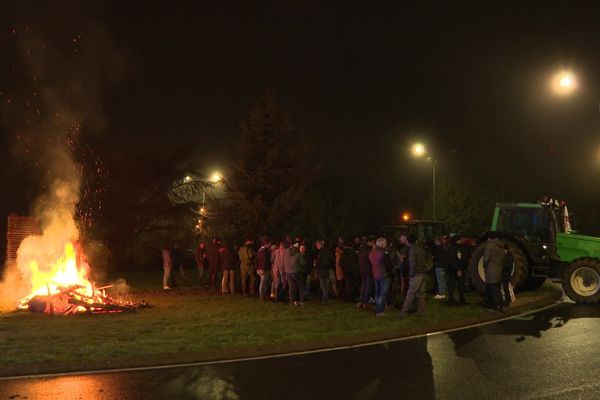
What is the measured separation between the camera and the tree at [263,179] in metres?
26.0

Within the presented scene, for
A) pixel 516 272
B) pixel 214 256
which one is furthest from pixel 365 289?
pixel 214 256

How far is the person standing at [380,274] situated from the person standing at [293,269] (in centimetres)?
264

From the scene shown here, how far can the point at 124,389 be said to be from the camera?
790 cm

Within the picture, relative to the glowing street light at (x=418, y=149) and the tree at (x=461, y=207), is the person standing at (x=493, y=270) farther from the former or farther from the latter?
the tree at (x=461, y=207)

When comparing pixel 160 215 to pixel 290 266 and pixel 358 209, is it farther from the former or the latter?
pixel 290 266

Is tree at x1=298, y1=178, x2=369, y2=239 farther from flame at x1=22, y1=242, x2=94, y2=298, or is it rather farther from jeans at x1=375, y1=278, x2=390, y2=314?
jeans at x1=375, y1=278, x2=390, y2=314

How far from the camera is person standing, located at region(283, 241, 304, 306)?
15.8 m

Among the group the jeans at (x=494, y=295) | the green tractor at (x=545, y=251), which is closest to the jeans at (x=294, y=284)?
the green tractor at (x=545, y=251)

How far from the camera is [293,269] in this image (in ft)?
51.9

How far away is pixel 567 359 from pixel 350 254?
798 cm

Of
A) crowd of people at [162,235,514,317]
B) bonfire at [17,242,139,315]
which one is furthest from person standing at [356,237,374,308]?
bonfire at [17,242,139,315]

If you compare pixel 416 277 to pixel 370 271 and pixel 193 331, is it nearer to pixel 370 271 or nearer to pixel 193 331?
pixel 370 271

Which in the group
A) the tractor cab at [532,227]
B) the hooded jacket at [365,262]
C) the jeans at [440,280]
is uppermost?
the tractor cab at [532,227]

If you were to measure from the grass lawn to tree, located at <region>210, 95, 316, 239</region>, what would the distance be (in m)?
9.36
